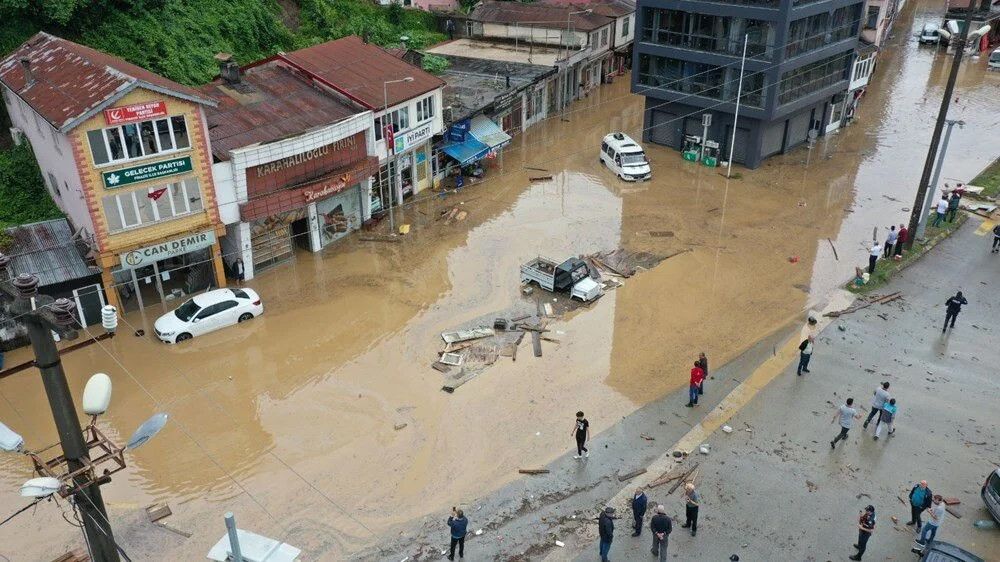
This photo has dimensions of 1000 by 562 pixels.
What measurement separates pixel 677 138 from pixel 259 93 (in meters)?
26.3

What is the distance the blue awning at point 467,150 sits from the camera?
139 feet

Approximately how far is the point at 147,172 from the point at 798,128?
38.6 m

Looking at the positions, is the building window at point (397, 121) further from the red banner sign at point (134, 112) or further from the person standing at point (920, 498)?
the person standing at point (920, 498)

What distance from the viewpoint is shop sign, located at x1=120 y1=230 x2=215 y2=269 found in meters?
28.6

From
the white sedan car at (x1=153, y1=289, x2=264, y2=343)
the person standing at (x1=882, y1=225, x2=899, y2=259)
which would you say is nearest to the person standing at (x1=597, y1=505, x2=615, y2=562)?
the white sedan car at (x1=153, y1=289, x2=264, y2=343)

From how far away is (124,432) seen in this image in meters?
24.2

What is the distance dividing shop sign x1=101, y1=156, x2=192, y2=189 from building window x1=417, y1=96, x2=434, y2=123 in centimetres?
1354

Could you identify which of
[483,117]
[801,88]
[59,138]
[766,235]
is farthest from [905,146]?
[59,138]

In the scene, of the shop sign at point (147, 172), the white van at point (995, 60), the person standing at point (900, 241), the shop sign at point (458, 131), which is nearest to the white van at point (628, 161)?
the shop sign at point (458, 131)

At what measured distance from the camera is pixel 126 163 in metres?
Answer: 27.4

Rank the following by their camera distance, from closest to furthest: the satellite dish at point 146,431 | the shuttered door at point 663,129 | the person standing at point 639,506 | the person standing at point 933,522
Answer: the satellite dish at point 146,431 → the person standing at point 933,522 → the person standing at point 639,506 → the shuttered door at point 663,129

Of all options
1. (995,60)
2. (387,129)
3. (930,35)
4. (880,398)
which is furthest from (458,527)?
(930,35)

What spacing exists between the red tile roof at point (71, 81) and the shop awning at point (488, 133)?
19016mm

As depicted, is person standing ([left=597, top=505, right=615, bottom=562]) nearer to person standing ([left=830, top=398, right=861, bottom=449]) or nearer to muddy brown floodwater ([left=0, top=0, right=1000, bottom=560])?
muddy brown floodwater ([left=0, top=0, right=1000, bottom=560])
